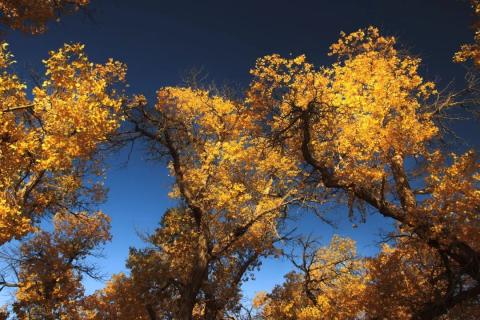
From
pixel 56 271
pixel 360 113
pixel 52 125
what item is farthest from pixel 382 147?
pixel 56 271

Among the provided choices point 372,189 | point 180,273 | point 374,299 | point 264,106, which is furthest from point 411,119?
point 180,273

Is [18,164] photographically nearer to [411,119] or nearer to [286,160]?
[286,160]

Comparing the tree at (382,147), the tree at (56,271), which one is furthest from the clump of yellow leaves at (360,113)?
the tree at (56,271)

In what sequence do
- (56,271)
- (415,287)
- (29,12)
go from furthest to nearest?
1. (56,271)
2. (415,287)
3. (29,12)

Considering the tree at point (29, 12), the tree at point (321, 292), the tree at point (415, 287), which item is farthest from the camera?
the tree at point (321, 292)

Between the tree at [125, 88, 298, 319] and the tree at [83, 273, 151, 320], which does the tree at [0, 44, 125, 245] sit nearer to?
the tree at [125, 88, 298, 319]

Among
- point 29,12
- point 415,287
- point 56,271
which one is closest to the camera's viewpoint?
point 29,12

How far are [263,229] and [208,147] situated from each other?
5621 millimetres

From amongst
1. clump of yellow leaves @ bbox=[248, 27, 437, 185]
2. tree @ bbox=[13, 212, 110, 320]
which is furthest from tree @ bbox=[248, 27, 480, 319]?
tree @ bbox=[13, 212, 110, 320]

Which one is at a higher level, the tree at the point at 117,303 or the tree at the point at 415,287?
the tree at the point at 117,303

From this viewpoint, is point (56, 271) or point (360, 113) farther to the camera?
point (56, 271)

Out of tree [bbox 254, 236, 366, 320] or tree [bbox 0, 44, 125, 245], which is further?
tree [bbox 254, 236, 366, 320]

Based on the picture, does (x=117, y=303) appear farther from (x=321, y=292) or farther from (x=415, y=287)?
(x=415, y=287)

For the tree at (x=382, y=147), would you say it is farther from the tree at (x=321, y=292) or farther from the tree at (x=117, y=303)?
the tree at (x=117, y=303)
